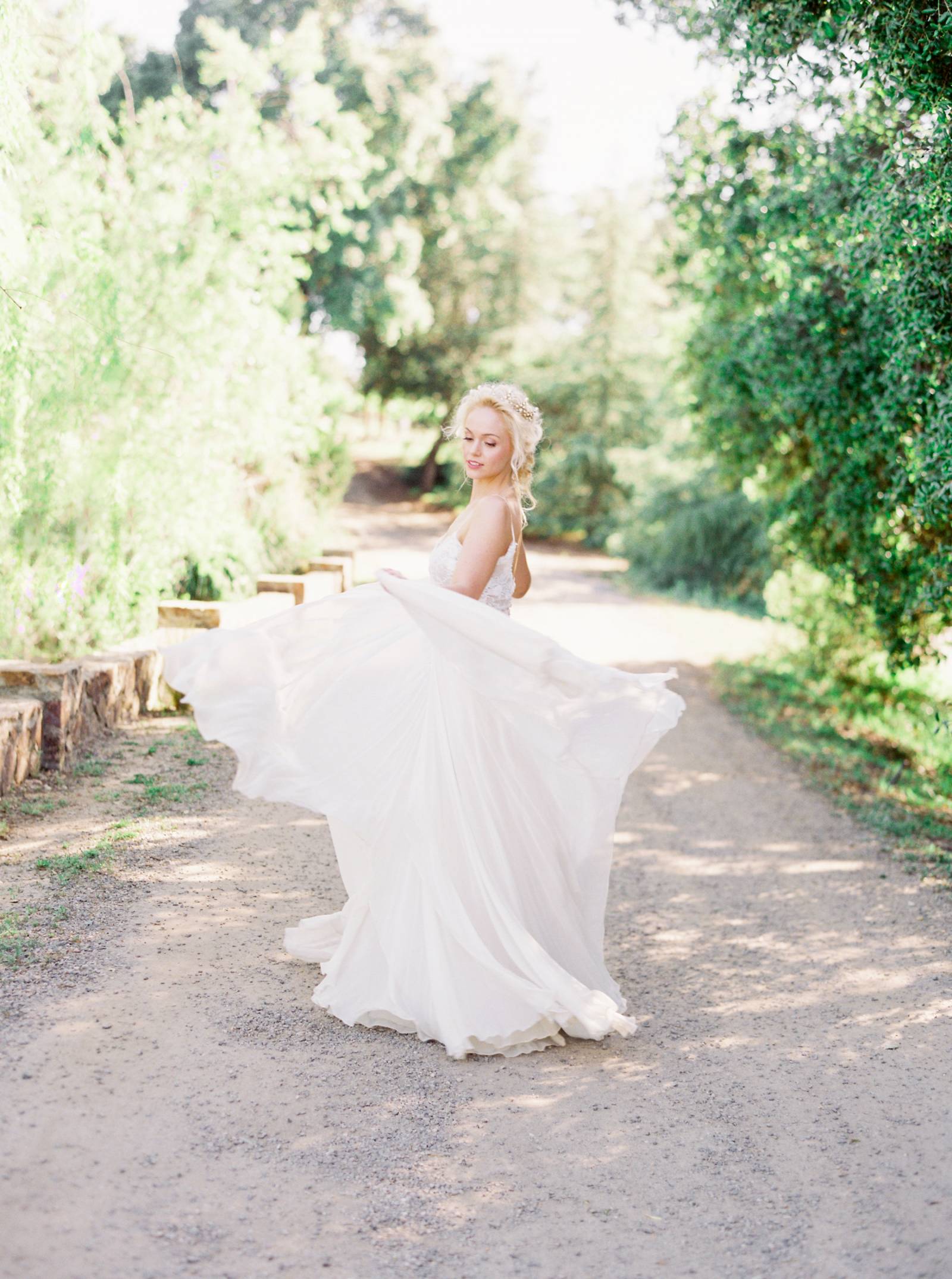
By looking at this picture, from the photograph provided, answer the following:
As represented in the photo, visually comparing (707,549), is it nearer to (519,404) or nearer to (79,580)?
(79,580)

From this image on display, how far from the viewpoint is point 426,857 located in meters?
4.06

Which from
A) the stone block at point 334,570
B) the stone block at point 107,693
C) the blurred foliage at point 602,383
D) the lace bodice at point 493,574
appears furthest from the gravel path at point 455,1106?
the blurred foliage at point 602,383

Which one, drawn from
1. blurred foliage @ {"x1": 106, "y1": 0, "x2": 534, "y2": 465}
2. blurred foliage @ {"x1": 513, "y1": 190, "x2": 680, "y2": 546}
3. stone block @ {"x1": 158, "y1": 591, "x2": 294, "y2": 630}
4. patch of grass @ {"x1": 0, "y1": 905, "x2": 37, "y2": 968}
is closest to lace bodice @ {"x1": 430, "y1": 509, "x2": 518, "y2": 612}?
patch of grass @ {"x1": 0, "y1": 905, "x2": 37, "y2": 968}

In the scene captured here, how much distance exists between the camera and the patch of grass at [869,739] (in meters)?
7.77

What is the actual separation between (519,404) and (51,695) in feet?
12.0

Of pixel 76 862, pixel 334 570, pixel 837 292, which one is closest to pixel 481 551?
pixel 76 862

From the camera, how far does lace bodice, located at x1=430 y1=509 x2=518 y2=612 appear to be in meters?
4.41

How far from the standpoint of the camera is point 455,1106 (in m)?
3.68

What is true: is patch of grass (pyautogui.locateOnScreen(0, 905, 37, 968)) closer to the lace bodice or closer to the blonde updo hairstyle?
the lace bodice

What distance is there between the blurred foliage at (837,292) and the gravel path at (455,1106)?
3206 millimetres

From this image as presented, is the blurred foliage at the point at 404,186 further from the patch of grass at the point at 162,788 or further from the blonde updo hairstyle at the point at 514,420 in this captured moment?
the blonde updo hairstyle at the point at 514,420

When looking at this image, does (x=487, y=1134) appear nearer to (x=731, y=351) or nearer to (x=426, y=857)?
(x=426, y=857)

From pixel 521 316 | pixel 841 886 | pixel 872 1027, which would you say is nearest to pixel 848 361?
pixel 841 886

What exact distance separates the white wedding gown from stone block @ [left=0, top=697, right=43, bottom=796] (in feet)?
7.12
